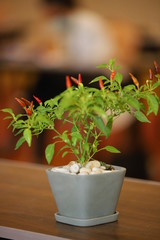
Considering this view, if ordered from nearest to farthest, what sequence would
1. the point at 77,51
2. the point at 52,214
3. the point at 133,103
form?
1. the point at 133,103
2. the point at 52,214
3. the point at 77,51

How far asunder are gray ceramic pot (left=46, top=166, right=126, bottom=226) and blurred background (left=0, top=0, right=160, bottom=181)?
9.42 ft

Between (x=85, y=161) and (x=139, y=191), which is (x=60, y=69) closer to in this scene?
(x=139, y=191)

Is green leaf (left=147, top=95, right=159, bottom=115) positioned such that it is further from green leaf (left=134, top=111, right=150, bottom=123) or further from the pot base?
the pot base

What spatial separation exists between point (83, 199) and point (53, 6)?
3720 mm

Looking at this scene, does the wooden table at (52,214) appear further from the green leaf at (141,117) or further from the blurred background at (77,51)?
the blurred background at (77,51)

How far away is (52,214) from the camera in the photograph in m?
1.54

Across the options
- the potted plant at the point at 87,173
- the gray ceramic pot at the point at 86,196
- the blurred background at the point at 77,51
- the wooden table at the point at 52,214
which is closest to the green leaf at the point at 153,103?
A: the potted plant at the point at 87,173

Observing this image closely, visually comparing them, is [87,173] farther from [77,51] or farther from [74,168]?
[77,51]

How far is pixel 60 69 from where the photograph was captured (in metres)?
4.78

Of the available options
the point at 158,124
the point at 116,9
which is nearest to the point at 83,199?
the point at 158,124

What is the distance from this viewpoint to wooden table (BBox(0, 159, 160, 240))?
4.38 ft

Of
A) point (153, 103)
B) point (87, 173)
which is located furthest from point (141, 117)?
point (87, 173)

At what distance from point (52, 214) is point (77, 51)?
333cm

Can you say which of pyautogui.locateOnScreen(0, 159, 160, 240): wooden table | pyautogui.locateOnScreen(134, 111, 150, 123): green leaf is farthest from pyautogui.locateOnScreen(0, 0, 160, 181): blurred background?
pyautogui.locateOnScreen(134, 111, 150, 123): green leaf
